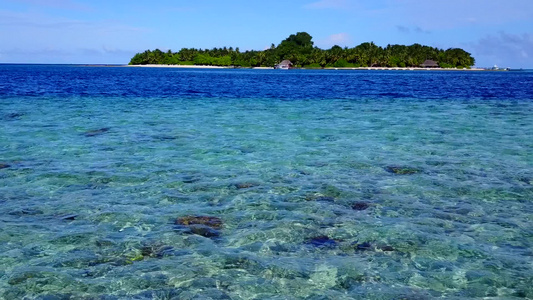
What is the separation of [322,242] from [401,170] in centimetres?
695

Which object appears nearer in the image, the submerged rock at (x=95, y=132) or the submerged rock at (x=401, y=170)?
the submerged rock at (x=401, y=170)

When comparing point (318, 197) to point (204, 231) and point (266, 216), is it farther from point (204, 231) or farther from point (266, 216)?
point (204, 231)

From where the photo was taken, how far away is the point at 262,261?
27.9 ft

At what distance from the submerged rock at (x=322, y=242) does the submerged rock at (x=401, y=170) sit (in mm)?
6270

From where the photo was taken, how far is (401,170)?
15328 millimetres

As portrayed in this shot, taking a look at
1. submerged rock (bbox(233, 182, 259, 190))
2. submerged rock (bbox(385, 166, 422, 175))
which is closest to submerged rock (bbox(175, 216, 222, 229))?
submerged rock (bbox(233, 182, 259, 190))

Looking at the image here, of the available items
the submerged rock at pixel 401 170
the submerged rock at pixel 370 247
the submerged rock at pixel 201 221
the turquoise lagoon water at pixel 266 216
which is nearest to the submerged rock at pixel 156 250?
the turquoise lagoon water at pixel 266 216

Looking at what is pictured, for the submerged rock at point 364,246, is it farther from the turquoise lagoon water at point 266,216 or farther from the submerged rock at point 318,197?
the submerged rock at point 318,197

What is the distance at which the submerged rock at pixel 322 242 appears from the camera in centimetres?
921

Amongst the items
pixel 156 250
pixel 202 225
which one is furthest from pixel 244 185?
pixel 156 250

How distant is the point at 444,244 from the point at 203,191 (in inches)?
255

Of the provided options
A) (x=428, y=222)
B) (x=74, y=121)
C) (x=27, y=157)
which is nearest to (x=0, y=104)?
(x=74, y=121)

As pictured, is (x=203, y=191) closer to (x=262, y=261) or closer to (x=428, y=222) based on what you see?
(x=262, y=261)

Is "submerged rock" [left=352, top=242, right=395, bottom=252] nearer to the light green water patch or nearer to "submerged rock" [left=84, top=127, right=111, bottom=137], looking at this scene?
the light green water patch
